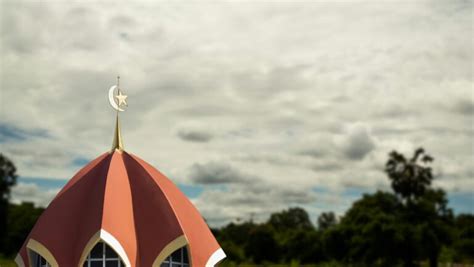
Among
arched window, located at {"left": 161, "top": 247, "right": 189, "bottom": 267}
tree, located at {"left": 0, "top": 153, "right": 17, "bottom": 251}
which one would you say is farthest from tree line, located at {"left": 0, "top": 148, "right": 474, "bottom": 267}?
arched window, located at {"left": 161, "top": 247, "right": 189, "bottom": 267}

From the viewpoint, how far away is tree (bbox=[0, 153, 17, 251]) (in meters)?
65.0

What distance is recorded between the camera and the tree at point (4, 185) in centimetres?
6504

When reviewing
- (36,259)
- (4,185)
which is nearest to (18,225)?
(4,185)

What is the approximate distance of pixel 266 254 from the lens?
278 feet

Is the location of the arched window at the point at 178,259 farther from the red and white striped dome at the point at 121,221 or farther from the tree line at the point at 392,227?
the tree line at the point at 392,227

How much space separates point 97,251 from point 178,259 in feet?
9.38

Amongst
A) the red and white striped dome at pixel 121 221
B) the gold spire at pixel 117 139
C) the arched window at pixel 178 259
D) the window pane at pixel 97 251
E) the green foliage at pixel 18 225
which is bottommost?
the arched window at pixel 178 259

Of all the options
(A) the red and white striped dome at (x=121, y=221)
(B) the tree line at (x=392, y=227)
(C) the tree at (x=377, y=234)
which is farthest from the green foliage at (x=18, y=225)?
(A) the red and white striped dome at (x=121, y=221)

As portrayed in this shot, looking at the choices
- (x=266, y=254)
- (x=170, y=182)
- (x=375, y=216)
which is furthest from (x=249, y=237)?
(x=170, y=182)

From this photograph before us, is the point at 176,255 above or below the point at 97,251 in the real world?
below

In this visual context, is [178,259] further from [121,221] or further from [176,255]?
[121,221]

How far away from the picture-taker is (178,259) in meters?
23.2

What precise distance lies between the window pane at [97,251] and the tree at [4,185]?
46.2 meters

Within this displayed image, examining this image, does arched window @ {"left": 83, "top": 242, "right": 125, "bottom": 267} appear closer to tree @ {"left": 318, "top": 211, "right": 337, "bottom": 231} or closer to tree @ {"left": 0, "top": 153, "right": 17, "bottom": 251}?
tree @ {"left": 0, "top": 153, "right": 17, "bottom": 251}
